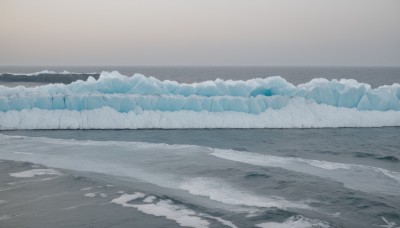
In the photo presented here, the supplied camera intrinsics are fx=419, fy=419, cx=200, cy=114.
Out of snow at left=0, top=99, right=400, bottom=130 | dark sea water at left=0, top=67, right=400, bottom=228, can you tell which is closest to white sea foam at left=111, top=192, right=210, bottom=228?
dark sea water at left=0, top=67, right=400, bottom=228

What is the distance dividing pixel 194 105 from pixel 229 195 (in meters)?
10.3

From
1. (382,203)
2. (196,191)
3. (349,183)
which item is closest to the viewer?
(382,203)

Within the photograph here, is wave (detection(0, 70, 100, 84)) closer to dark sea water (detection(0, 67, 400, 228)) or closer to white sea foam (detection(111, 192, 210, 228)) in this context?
dark sea water (detection(0, 67, 400, 228))

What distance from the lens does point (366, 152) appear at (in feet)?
44.2

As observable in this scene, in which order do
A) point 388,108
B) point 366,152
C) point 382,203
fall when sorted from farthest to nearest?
point 388,108 < point 366,152 < point 382,203

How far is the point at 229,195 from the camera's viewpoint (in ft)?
27.9

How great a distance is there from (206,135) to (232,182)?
709 cm

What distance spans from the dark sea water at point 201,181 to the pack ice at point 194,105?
1.88 metres

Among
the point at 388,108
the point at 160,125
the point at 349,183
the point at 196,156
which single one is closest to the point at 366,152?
the point at 349,183

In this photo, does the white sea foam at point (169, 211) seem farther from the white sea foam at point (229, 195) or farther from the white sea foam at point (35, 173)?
the white sea foam at point (35, 173)

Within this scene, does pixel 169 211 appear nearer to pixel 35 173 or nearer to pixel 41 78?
pixel 35 173

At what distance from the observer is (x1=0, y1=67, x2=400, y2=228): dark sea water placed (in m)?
7.16

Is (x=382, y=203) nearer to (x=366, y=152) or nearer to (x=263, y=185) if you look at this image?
(x=263, y=185)

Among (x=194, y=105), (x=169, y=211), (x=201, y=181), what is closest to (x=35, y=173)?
(x=201, y=181)
